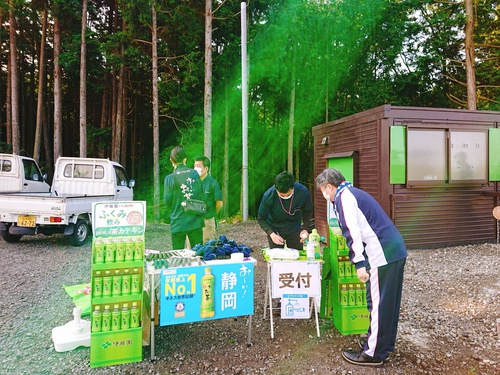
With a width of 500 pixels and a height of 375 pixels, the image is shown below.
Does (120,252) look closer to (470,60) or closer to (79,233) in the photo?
(79,233)

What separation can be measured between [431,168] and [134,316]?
7.19 metres

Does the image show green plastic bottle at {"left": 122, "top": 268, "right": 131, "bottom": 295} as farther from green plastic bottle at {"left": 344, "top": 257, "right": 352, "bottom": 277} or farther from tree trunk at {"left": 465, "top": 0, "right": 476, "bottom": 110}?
tree trunk at {"left": 465, "top": 0, "right": 476, "bottom": 110}

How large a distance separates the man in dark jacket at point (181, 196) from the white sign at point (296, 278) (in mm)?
1236

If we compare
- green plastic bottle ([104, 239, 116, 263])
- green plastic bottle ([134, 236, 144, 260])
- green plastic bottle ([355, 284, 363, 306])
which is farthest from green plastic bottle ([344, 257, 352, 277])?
green plastic bottle ([104, 239, 116, 263])

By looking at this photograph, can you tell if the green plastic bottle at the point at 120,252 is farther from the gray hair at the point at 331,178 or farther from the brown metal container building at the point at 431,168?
the brown metal container building at the point at 431,168

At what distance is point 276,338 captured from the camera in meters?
3.60

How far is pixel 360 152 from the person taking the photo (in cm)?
827

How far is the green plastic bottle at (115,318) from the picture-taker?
9.73ft

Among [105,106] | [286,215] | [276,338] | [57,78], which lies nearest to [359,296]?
[276,338]

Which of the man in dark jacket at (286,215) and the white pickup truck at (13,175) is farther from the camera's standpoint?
the white pickup truck at (13,175)

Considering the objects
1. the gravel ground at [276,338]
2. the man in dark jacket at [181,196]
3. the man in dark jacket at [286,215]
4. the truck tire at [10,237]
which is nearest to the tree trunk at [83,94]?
the truck tire at [10,237]

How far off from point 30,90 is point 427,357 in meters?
26.3

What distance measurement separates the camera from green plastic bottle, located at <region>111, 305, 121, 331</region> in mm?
2965

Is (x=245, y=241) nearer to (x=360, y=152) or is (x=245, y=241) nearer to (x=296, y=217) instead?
(x=360, y=152)
